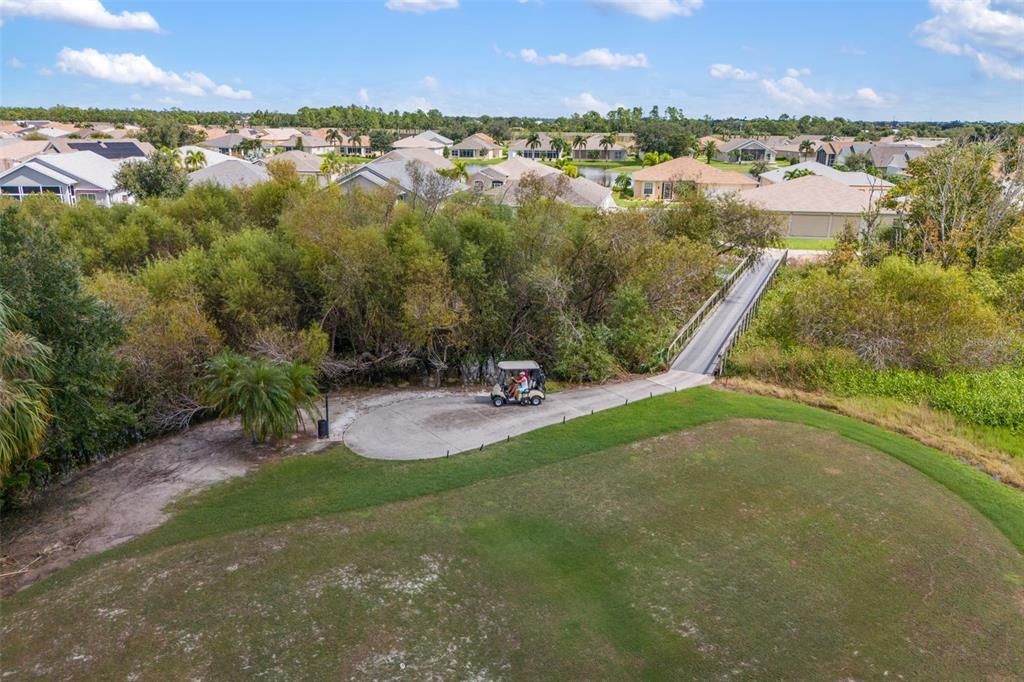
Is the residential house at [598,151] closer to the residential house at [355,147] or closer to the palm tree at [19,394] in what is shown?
the residential house at [355,147]

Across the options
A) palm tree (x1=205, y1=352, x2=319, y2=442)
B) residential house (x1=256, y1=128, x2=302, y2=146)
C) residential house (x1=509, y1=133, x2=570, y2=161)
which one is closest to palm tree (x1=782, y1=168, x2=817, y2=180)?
residential house (x1=509, y1=133, x2=570, y2=161)

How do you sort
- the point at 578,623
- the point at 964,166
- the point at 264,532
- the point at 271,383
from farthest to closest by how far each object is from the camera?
the point at 964,166
the point at 271,383
the point at 264,532
the point at 578,623

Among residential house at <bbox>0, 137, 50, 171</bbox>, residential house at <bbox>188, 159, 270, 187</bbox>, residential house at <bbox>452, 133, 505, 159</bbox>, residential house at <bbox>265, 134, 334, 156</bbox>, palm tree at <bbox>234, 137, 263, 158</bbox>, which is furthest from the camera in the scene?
residential house at <bbox>452, 133, 505, 159</bbox>

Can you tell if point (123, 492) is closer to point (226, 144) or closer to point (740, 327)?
point (740, 327)

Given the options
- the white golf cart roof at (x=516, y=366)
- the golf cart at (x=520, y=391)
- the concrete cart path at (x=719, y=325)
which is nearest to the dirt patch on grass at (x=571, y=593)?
the golf cart at (x=520, y=391)

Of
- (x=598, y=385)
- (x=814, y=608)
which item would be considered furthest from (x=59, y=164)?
(x=814, y=608)

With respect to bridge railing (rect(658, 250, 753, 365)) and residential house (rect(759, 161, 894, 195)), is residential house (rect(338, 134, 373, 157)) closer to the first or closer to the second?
residential house (rect(759, 161, 894, 195))

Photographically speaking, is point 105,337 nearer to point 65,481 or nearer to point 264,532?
point 65,481
